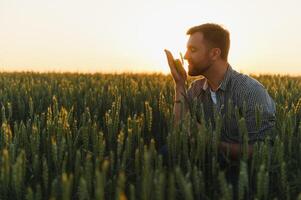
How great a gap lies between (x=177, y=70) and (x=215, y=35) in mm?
421

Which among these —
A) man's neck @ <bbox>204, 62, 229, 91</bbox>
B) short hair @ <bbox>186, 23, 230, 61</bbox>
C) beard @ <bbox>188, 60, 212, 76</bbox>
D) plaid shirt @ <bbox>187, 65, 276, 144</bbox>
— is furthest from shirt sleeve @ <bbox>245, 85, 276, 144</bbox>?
short hair @ <bbox>186, 23, 230, 61</bbox>

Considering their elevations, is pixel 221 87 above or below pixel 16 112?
above

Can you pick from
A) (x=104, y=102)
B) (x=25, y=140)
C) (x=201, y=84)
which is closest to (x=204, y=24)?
(x=201, y=84)

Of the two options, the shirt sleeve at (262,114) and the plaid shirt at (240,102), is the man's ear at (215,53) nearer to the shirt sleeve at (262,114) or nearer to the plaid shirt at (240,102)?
the plaid shirt at (240,102)

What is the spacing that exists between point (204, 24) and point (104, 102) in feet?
4.52

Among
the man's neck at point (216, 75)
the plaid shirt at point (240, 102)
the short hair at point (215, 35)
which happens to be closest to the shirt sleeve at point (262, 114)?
the plaid shirt at point (240, 102)

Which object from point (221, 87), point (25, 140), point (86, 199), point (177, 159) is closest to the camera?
point (86, 199)

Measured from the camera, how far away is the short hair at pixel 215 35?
12.7 ft

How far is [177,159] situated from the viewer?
8.30 ft

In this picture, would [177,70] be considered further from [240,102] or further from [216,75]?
[240,102]

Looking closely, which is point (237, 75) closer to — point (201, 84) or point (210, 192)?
point (201, 84)

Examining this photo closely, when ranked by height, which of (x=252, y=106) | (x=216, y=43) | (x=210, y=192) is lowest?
(x=210, y=192)

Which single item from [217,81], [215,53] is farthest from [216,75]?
[215,53]

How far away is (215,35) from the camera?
3.91 meters
